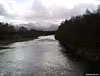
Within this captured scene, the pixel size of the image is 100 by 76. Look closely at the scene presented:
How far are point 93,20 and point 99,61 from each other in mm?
11112

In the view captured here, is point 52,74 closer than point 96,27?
Yes

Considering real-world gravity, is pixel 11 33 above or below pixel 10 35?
above

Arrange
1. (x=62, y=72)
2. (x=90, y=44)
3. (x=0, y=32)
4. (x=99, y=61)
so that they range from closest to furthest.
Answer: (x=62, y=72)
(x=99, y=61)
(x=90, y=44)
(x=0, y=32)

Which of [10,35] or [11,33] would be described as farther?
[11,33]

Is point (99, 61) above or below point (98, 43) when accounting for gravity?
below

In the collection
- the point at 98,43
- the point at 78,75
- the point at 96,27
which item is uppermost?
the point at 96,27

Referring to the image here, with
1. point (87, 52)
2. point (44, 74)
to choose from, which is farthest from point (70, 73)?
point (87, 52)

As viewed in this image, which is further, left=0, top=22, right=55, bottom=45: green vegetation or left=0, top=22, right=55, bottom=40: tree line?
left=0, top=22, right=55, bottom=40: tree line

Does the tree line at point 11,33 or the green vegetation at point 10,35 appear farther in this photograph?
the tree line at point 11,33

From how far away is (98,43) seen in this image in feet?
91.5

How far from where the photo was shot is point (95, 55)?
24281mm

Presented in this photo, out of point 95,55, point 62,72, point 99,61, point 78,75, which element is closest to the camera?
point 78,75

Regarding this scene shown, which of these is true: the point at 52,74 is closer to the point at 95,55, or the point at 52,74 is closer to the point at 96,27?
the point at 95,55

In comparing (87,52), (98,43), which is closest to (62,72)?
(87,52)
